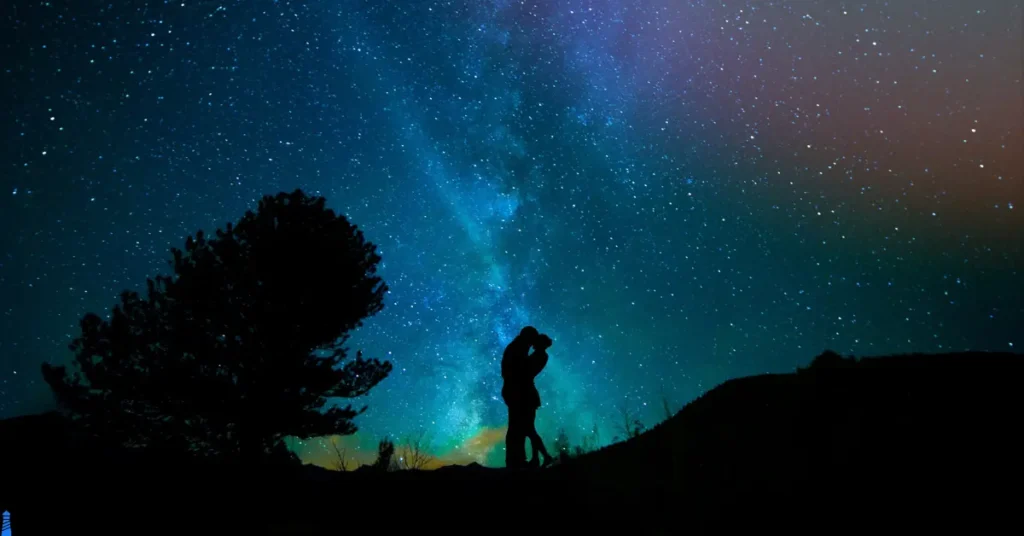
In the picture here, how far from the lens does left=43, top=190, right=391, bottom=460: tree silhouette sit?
11805mm

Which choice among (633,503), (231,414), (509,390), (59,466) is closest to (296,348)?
(231,414)

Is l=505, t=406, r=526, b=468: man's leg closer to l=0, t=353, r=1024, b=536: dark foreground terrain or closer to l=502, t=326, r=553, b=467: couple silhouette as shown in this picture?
l=502, t=326, r=553, b=467: couple silhouette

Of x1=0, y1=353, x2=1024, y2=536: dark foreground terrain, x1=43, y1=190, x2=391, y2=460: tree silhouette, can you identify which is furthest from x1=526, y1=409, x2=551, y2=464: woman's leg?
x1=43, y1=190, x2=391, y2=460: tree silhouette

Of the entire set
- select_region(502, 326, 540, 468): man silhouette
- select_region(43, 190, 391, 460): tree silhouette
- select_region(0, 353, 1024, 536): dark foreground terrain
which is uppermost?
select_region(43, 190, 391, 460): tree silhouette

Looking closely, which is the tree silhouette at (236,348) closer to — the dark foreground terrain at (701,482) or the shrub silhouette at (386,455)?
the shrub silhouette at (386,455)

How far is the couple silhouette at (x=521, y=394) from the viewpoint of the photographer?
746 cm

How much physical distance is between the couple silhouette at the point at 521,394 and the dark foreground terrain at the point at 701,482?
2.10 m

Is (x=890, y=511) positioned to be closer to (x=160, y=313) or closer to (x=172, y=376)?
(x=172, y=376)

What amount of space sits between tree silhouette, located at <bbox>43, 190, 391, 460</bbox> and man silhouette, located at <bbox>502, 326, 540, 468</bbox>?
7240 millimetres

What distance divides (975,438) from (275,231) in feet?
47.1

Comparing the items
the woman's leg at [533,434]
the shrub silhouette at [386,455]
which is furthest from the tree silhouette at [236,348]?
the woman's leg at [533,434]

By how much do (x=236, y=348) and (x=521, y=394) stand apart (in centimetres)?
866

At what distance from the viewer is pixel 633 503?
451 cm

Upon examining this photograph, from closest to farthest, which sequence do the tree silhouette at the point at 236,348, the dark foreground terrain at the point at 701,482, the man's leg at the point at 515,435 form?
the dark foreground terrain at the point at 701,482 → the man's leg at the point at 515,435 → the tree silhouette at the point at 236,348
